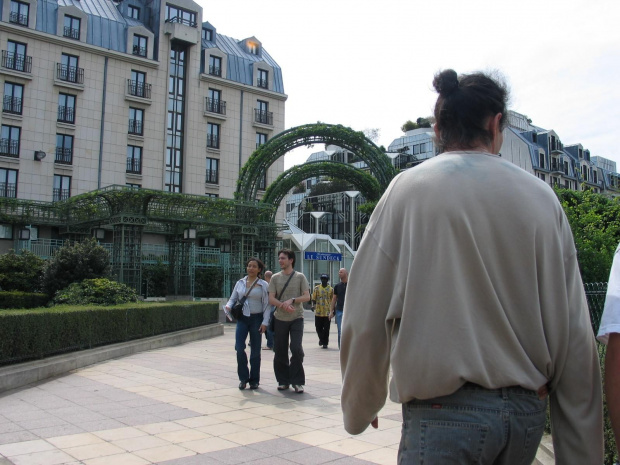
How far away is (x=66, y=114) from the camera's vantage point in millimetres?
34219

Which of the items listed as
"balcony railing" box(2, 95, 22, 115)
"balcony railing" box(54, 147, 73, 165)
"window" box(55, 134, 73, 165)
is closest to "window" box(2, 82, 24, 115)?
"balcony railing" box(2, 95, 22, 115)

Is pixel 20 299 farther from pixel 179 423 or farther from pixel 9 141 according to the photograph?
pixel 9 141

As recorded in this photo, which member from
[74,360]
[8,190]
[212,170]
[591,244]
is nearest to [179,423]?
[74,360]

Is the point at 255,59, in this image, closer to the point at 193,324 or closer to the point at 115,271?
the point at 115,271

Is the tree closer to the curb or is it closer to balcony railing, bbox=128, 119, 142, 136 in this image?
the curb

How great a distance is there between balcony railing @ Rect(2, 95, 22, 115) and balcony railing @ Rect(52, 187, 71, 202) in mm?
4719

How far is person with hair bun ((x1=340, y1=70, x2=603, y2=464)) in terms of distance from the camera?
1.71 metres

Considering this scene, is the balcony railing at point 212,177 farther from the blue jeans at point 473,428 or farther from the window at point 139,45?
the blue jeans at point 473,428

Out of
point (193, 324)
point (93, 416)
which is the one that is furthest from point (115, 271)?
point (93, 416)

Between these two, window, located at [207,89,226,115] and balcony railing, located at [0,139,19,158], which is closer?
balcony railing, located at [0,139,19,158]

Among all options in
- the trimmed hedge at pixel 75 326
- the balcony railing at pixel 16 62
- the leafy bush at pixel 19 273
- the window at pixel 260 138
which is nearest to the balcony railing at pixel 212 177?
the window at pixel 260 138

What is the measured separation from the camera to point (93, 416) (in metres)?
6.29

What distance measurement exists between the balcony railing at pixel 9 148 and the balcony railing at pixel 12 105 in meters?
1.65

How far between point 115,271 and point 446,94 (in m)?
21.1
